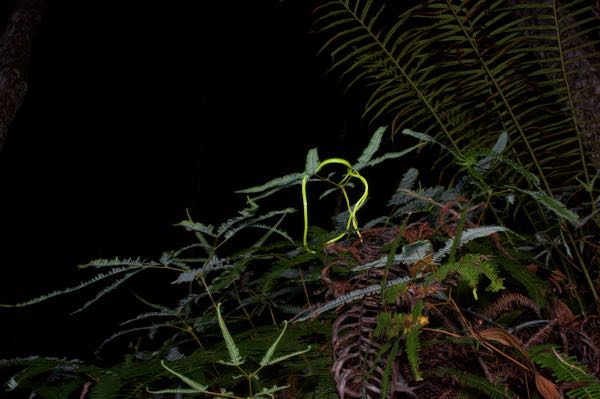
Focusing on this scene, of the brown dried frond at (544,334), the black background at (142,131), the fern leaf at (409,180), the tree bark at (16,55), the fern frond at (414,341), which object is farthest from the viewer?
the black background at (142,131)

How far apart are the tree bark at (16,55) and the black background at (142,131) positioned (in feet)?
4.28

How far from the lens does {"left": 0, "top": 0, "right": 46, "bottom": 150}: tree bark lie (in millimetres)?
1201

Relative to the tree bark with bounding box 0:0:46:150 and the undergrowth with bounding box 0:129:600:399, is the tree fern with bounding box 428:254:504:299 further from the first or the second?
the tree bark with bounding box 0:0:46:150

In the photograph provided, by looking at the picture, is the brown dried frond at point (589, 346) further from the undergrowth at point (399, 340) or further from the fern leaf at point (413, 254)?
the fern leaf at point (413, 254)

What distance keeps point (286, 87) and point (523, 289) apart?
2.46 m

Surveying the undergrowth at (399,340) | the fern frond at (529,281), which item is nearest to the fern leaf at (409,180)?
the undergrowth at (399,340)

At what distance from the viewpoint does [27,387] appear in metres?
0.53

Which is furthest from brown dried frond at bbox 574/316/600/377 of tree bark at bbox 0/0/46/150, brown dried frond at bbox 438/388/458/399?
tree bark at bbox 0/0/46/150

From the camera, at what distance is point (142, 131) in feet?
9.53

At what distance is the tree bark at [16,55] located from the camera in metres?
1.20

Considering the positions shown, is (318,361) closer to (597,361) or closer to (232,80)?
(597,361)

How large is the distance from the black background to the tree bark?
131 centimetres

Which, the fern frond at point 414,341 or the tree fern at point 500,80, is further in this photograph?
the tree fern at point 500,80

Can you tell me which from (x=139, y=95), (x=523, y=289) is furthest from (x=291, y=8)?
(x=523, y=289)
